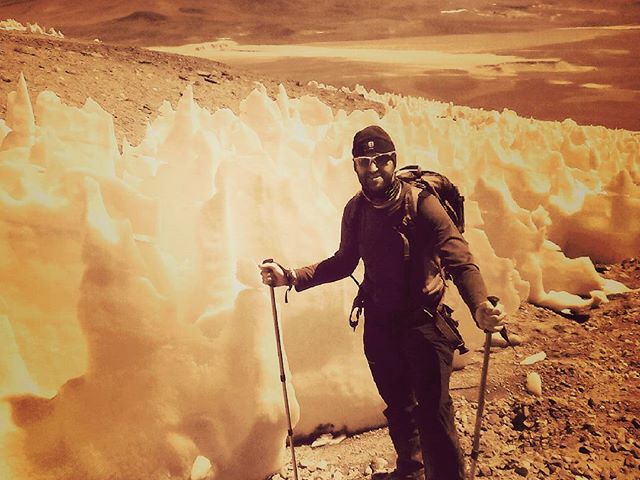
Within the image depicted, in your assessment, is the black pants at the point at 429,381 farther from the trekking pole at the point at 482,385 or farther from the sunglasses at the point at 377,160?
the sunglasses at the point at 377,160

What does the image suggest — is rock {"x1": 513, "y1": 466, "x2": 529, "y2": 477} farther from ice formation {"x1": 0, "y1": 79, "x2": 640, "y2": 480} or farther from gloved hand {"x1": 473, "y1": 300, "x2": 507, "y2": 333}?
gloved hand {"x1": 473, "y1": 300, "x2": 507, "y2": 333}

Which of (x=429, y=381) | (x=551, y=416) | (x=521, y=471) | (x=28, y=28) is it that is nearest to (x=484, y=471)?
(x=521, y=471)

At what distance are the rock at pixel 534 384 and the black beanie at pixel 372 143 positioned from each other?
6.94 ft

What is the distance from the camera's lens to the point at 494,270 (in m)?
4.07

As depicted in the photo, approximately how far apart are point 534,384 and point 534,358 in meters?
0.43

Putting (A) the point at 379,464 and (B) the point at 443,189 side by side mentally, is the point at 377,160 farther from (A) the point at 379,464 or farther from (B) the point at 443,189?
(A) the point at 379,464

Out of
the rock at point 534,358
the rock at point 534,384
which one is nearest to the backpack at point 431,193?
the rock at point 534,384

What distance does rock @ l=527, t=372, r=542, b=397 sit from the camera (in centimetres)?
353

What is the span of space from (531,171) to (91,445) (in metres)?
4.98

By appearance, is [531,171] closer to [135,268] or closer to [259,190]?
[259,190]

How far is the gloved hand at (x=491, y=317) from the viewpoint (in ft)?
6.77

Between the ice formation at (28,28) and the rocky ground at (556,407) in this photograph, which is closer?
the rocky ground at (556,407)

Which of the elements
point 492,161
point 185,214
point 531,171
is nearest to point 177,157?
point 185,214

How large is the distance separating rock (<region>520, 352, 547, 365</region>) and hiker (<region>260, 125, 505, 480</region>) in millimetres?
1572
